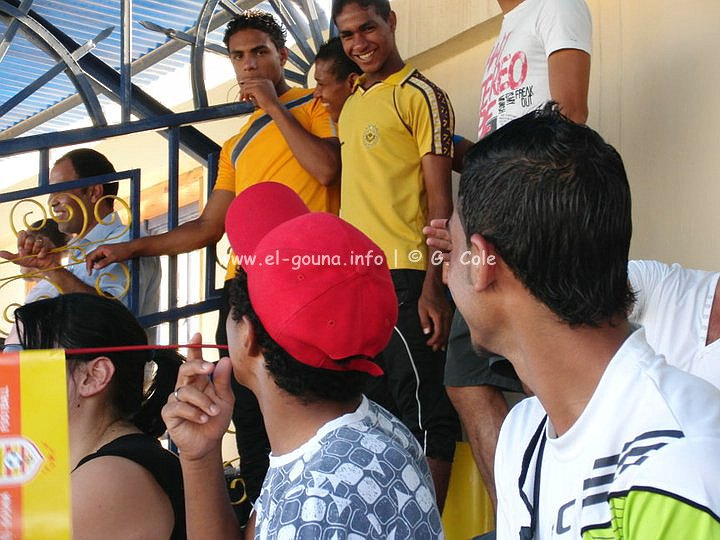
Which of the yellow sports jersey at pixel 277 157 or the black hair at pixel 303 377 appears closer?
the black hair at pixel 303 377

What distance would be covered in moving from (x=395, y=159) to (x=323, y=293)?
1312 millimetres

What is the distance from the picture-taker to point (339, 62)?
A: 3414 millimetres

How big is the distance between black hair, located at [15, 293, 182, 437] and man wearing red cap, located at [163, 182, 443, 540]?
47 cm

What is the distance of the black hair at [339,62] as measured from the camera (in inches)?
134

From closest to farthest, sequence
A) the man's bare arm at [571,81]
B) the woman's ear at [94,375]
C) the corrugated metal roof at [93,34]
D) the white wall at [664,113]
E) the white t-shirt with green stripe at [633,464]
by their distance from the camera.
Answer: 1. the white t-shirt with green stripe at [633,464]
2. the woman's ear at [94,375]
3. the man's bare arm at [571,81]
4. the white wall at [664,113]
5. the corrugated metal roof at [93,34]

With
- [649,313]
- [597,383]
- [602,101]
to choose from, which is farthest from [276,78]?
[597,383]

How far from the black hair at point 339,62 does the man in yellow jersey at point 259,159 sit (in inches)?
6.1

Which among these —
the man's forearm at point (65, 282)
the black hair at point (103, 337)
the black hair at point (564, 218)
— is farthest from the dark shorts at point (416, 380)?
the black hair at point (564, 218)

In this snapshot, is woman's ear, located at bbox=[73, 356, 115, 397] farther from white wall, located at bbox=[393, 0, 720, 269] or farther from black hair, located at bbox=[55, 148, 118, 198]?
white wall, located at bbox=[393, 0, 720, 269]

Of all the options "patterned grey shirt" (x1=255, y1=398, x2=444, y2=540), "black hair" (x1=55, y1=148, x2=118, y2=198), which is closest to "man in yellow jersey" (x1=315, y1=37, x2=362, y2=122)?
"black hair" (x1=55, y1=148, x2=118, y2=198)

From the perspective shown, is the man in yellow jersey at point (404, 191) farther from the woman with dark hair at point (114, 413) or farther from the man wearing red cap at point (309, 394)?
the man wearing red cap at point (309, 394)

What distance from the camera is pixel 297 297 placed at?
1812 millimetres

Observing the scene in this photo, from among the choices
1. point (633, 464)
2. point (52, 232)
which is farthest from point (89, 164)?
point (633, 464)

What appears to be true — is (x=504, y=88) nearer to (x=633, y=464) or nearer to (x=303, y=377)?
(x=303, y=377)
